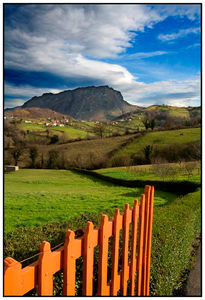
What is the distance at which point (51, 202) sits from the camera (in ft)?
49.8

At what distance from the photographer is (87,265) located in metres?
2.09

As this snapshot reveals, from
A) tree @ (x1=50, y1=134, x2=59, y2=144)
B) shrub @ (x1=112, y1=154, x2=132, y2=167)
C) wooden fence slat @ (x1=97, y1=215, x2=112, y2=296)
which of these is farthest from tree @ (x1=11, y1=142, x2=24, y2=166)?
wooden fence slat @ (x1=97, y1=215, x2=112, y2=296)

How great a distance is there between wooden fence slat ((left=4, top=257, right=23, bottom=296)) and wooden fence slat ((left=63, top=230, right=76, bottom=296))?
41 centimetres

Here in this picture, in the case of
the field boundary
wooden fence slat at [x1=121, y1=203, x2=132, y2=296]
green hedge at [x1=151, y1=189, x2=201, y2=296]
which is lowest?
the field boundary

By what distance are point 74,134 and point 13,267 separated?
83944 mm

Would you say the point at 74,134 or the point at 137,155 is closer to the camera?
the point at 137,155

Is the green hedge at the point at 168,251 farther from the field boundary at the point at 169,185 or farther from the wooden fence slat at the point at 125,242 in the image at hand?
the field boundary at the point at 169,185

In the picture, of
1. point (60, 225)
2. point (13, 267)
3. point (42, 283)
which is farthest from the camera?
point (60, 225)

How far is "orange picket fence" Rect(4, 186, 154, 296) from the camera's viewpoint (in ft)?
5.12

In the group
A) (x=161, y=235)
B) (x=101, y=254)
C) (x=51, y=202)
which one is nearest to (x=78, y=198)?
(x=51, y=202)

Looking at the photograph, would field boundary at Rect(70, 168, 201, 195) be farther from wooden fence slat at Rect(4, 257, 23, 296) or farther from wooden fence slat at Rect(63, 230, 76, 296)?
wooden fence slat at Rect(4, 257, 23, 296)

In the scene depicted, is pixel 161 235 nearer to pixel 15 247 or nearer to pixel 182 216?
pixel 182 216

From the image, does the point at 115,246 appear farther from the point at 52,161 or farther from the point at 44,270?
the point at 52,161

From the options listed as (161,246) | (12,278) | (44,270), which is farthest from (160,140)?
(12,278)
